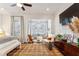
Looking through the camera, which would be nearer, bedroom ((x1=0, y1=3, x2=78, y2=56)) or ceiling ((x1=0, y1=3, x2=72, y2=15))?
ceiling ((x1=0, y1=3, x2=72, y2=15))

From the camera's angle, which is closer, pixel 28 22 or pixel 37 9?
pixel 37 9

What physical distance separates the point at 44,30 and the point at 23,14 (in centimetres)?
59

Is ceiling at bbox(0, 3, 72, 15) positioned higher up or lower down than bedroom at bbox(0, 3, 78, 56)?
higher up

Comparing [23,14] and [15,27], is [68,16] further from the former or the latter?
[15,27]

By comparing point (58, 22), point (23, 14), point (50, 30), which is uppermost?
point (23, 14)

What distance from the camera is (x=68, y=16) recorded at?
2941 mm

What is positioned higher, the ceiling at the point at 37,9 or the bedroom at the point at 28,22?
the ceiling at the point at 37,9

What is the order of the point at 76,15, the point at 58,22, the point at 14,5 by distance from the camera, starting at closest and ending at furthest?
the point at 14,5, the point at 76,15, the point at 58,22

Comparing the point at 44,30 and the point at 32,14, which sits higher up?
the point at 32,14

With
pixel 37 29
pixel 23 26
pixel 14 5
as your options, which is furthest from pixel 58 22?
pixel 14 5

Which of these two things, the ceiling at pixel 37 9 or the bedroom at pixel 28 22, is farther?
the bedroom at pixel 28 22

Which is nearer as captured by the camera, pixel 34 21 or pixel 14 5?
pixel 14 5

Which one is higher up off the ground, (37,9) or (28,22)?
(37,9)

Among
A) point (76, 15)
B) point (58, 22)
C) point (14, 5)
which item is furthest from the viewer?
point (58, 22)
